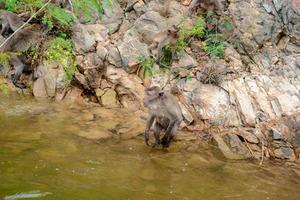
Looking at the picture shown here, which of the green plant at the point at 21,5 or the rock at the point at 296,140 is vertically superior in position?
the green plant at the point at 21,5

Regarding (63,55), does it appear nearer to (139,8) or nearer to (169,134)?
(139,8)

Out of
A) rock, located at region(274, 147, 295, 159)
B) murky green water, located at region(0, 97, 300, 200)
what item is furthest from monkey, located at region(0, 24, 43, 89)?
rock, located at region(274, 147, 295, 159)

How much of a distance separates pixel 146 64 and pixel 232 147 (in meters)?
3.00

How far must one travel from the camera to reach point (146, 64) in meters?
10.3

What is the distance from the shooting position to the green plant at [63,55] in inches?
401

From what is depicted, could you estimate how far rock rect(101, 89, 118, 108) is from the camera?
9.71 m

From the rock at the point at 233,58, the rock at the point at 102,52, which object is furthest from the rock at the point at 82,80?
the rock at the point at 233,58

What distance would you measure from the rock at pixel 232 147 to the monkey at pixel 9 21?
5.38 metres

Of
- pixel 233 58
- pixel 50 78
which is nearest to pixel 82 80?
pixel 50 78

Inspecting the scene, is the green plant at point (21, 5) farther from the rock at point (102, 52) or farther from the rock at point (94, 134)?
the rock at point (94, 134)

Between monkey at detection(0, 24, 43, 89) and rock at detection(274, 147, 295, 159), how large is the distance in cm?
551

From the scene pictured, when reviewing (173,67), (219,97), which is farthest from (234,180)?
(173,67)

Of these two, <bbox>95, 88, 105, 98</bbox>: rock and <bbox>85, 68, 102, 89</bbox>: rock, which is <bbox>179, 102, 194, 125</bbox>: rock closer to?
<bbox>95, 88, 105, 98</bbox>: rock

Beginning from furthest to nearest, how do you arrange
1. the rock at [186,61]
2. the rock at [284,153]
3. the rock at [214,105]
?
the rock at [186,61]
the rock at [214,105]
the rock at [284,153]
